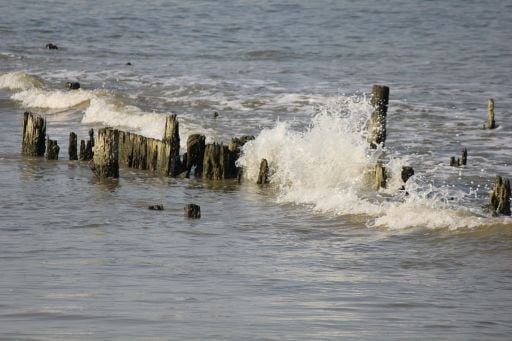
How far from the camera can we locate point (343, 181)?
616 inches

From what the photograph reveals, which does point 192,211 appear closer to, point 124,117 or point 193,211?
point 193,211

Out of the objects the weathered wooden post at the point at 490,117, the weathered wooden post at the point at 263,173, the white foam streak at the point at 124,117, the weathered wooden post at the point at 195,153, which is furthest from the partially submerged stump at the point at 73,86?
the weathered wooden post at the point at 263,173

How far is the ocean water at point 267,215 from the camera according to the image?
8.52 metres

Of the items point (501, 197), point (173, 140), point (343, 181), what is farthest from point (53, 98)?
point (501, 197)

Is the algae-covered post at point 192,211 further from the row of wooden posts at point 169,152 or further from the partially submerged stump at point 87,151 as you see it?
the partially submerged stump at point 87,151

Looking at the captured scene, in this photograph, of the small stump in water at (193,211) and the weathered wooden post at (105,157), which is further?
the weathered wooden post at (105,157)

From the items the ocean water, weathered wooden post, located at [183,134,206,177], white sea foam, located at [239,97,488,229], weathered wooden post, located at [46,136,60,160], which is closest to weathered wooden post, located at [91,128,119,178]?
the ocean water

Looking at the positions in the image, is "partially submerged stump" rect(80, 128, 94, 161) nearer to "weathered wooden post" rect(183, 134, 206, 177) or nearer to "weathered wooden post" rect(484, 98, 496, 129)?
"weathered wooden post" rect(183, 134, 206, 177)

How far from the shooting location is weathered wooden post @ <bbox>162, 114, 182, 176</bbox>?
15.7 metres

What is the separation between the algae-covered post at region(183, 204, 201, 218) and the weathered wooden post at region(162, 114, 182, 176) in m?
2.79

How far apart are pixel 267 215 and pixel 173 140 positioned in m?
2.89

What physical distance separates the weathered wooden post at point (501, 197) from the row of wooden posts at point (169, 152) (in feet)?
5.71

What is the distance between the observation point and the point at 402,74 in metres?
31.6

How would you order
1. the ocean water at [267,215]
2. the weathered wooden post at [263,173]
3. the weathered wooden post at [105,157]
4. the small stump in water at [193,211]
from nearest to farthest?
the ocean water at [267,215], the small stump in water at [193,211], the weathered wooden post at [105,157], the weathered wooden post at [263,173]
